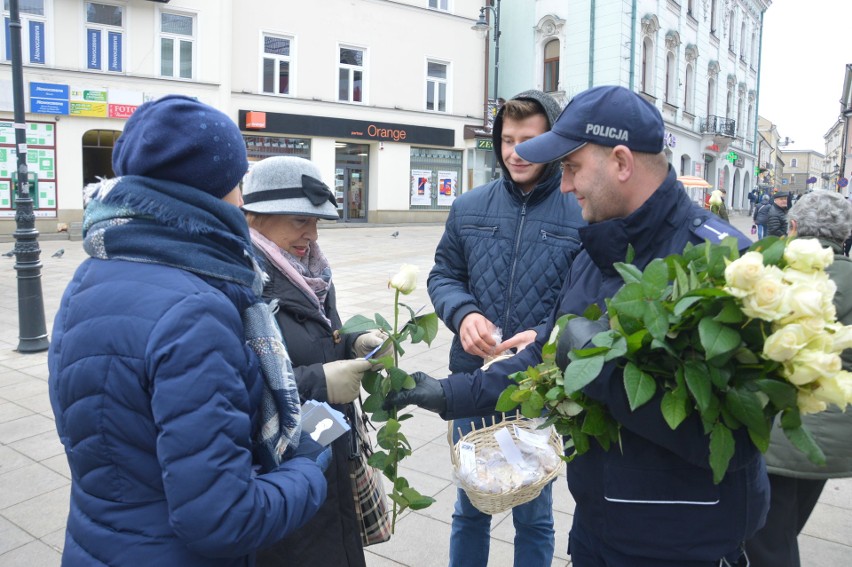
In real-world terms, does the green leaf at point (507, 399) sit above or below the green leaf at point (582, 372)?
below

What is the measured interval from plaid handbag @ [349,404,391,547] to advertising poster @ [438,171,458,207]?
24.5 meters

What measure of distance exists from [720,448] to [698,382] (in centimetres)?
17

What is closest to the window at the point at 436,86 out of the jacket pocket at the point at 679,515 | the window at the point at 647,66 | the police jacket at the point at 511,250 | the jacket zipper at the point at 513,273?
the window at the point at 647,66

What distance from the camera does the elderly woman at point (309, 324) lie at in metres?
2.10

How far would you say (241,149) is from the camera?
160 cm

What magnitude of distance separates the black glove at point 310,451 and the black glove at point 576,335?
671 millimetres

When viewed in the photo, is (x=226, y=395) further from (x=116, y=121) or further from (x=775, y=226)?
(x=116, y=121)

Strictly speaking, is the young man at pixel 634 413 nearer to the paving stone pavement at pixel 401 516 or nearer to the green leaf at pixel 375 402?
the green leaf at pixel 375 402

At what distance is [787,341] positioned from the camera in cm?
125

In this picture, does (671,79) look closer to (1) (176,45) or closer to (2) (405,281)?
(1) (176,45)

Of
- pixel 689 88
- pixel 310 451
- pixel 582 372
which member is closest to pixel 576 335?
pixel 582 372

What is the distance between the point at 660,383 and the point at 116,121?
2092 centimetres

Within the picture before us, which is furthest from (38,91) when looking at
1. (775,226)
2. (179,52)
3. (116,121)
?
(775,226)

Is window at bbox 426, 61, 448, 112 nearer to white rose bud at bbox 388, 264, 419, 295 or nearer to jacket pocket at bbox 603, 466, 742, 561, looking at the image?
white rose bud at bbox 388, 264, 419, 295
